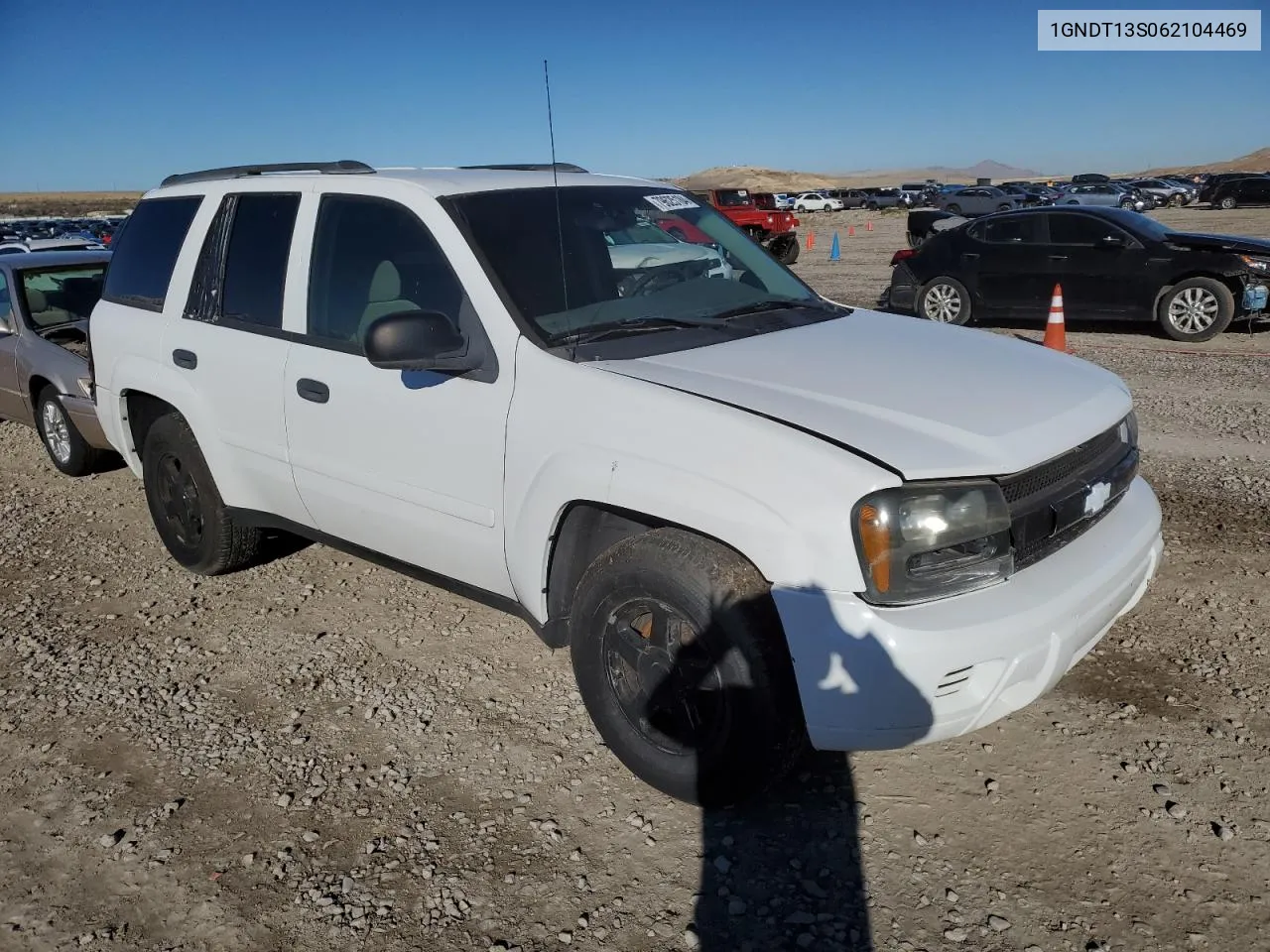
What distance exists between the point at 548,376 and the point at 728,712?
3.73 ft

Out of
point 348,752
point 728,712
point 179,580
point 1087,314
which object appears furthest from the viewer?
point 1087,314

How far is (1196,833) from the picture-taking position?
2877 mm

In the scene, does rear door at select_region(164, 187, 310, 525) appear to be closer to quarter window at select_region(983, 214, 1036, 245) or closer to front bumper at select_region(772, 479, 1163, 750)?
front bumper at select_region(772, 479, 1163, 750)

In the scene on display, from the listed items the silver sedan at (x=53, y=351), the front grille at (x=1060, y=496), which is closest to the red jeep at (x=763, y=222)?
the silver sedan at (x=53, y=351)

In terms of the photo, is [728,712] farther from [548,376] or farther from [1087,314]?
[1087,314]

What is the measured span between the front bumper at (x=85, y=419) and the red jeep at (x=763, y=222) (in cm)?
1833

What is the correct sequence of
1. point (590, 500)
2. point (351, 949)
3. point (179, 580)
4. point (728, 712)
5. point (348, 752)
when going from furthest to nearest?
point (179, 580)
point (348, 752)
point (590, 500)
point (728, 712)
point (351, 949)

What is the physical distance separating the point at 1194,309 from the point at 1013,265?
2.00 m

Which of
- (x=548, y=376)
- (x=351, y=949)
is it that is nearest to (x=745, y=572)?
(x=548, y=376)

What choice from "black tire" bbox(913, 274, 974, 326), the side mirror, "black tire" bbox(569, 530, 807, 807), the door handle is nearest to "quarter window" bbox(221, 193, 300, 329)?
the door handle

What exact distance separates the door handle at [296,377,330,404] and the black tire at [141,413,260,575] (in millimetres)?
990

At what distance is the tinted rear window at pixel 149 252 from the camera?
464 cm

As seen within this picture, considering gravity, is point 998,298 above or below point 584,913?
above

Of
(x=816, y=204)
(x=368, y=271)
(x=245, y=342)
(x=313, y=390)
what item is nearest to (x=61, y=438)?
(x=245, y=342)
